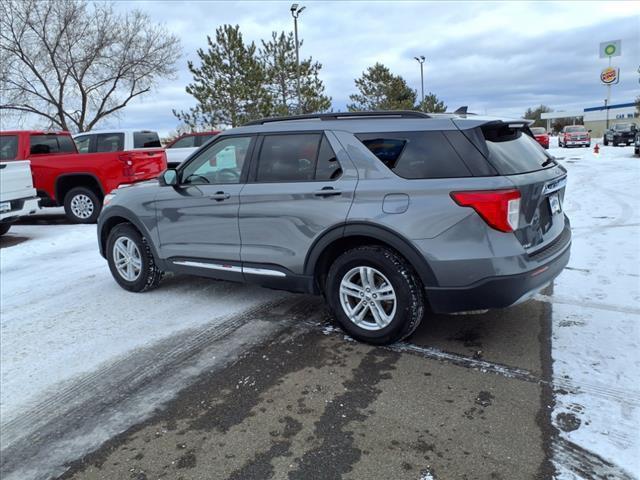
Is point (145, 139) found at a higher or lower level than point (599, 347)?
higher

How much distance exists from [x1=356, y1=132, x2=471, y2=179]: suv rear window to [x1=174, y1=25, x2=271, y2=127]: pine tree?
29230 mm

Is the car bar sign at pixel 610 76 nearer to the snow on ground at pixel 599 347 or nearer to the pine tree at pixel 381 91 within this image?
the pine tree at pixel 381 91

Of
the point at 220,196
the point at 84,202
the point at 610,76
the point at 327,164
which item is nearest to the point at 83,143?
the point at 84,202

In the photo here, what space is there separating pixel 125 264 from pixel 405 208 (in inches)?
138

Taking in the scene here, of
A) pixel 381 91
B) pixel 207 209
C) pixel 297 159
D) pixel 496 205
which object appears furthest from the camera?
pixel 381 91

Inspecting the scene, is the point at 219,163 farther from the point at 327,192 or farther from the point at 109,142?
the point at 109,142

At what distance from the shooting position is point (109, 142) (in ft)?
37.4

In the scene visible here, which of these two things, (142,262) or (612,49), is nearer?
(142,262)

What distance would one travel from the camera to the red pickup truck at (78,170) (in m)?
10.5

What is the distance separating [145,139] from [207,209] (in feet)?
26.9

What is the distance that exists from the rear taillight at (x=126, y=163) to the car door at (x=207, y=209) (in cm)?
578

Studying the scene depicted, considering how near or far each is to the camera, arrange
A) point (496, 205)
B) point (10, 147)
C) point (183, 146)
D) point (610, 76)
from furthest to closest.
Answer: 1. point (610, 76)
2. point (183, 146)
3. point (10, 147)
4. point (496, 205)

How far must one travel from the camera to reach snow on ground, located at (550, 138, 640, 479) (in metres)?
2.75

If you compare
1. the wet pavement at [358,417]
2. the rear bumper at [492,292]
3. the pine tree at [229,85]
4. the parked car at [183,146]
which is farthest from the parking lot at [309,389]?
the pine tree at [229,85]
